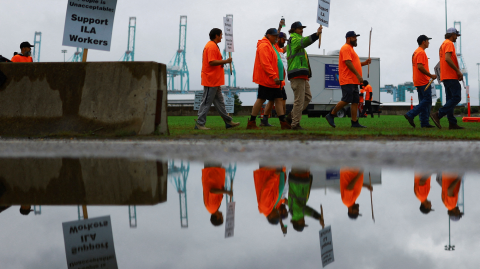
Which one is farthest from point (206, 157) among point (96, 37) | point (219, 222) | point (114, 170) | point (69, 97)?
point (96, 37)

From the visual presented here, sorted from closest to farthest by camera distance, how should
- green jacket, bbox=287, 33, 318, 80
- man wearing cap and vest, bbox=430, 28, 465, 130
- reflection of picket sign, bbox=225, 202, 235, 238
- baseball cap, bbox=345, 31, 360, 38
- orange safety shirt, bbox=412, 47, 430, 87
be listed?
1. reflection of picket sign, bbox=225, 202, 235, 238
2. green jacket, bbox=287, 33, 318, 80
3. man wearing cap and vest, bbox=430, 28, 465, 130
4. baseball cap, bbox=345, 31, 360, 38
5. orange safety shirt, bbox=412, 47, 430, 87

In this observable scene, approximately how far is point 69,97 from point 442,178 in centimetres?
530

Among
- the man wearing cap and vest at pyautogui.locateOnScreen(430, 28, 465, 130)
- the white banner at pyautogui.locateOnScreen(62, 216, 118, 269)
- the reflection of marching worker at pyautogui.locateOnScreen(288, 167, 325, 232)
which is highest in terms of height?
the man wearing cap and vest at pyautogui.locateOnScreen(430, 28, 465, 130)

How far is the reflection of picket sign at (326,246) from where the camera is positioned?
160cm

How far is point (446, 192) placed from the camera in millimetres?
2721

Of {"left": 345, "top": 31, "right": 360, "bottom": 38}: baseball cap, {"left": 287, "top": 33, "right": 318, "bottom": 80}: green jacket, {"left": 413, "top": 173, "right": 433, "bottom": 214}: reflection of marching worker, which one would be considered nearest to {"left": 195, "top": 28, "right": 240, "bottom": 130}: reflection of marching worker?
{"left": 287, "top": 33, "right": 318, "bottom": 80}: green jacket

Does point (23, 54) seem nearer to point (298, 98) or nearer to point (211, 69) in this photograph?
point (211, 69)

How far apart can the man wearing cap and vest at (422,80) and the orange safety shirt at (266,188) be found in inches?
255

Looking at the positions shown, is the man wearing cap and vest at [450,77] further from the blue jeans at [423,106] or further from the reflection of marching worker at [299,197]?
the reflection of marching worker at [299,197]

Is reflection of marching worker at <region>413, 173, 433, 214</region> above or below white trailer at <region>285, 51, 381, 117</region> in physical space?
below

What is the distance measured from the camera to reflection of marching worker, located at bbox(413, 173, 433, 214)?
237 cm

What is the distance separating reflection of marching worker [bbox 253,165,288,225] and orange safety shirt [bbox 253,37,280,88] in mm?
5157

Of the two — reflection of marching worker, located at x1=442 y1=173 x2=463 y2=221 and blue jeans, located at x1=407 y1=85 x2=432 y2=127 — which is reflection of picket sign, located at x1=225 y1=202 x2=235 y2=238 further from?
blue jeans, located at x1=407 y1=85 x2=432 y2=127

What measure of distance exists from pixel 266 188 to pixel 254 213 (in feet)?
1.98
